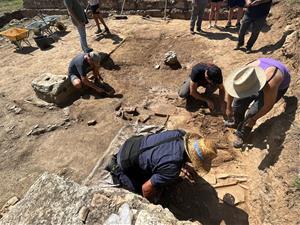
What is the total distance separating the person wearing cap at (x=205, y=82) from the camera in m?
4.93

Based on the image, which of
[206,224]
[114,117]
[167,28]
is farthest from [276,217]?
[167,28]

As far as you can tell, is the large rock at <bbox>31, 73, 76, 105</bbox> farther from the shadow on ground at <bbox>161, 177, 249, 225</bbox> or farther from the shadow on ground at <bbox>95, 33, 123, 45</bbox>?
the shadow on ground at <bbox>161, 177, 249, 225</bbox>

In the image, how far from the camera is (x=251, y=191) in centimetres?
403

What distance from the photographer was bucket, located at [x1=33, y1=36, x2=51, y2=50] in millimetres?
9148

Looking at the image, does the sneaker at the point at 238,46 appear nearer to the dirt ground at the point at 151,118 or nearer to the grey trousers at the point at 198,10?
the dirt ground at the point at 151,118

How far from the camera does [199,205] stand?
3977mm

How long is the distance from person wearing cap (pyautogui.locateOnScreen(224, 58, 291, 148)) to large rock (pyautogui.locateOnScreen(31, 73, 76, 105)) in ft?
12.3

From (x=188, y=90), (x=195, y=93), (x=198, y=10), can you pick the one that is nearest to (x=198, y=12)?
(x=198, y=10)

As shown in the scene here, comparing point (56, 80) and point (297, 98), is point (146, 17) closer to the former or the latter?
point (56, 80)

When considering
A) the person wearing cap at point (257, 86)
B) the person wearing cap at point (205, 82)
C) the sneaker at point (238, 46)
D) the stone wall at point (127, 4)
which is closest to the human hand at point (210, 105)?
the person wearing cap at point (205, 82)

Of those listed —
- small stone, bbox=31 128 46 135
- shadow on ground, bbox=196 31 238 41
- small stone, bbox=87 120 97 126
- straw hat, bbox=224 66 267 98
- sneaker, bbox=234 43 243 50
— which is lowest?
small stone, bbox=31 128 46 135

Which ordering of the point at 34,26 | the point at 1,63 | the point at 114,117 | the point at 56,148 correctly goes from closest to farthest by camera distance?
the point at 56,148 < the point at 114,117 < the point at 1,63 < the point at 34,26

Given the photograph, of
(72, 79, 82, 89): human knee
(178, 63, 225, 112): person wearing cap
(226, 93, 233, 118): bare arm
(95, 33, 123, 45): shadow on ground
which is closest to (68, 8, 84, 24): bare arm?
(95, 33, 123, 45): shadow on ground

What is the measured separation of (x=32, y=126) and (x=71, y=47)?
3.86 metres
